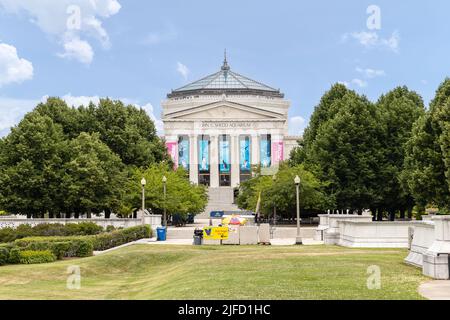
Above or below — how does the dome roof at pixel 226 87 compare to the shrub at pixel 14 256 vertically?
above

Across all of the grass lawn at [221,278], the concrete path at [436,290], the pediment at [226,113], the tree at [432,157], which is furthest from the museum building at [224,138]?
the concrete path at [436,290]

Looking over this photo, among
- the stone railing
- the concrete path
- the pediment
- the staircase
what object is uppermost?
the pediment

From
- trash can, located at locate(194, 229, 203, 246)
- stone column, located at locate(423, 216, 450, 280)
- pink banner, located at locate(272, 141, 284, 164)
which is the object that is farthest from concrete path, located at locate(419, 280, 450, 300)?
pink banner, located at locate(272, 141, 284, 164)

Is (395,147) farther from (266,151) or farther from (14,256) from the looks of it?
(266,151)

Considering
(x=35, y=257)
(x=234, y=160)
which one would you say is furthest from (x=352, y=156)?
(x=234, y=160)

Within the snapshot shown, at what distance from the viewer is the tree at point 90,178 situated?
55.2 m

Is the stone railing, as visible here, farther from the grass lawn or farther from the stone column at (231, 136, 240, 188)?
the stone column at (231, 136, 240, 188)

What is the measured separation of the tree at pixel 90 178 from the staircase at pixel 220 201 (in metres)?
43.0

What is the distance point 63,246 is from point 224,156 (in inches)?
3957

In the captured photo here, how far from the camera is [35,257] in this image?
101ft

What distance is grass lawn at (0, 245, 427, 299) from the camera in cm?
1631

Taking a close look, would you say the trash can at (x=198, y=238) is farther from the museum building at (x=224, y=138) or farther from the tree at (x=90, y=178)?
the museum building at (x=224, y=138)

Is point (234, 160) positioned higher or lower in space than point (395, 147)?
higher

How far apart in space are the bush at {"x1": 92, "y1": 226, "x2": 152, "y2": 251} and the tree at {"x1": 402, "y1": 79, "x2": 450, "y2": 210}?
2039 centimetres
